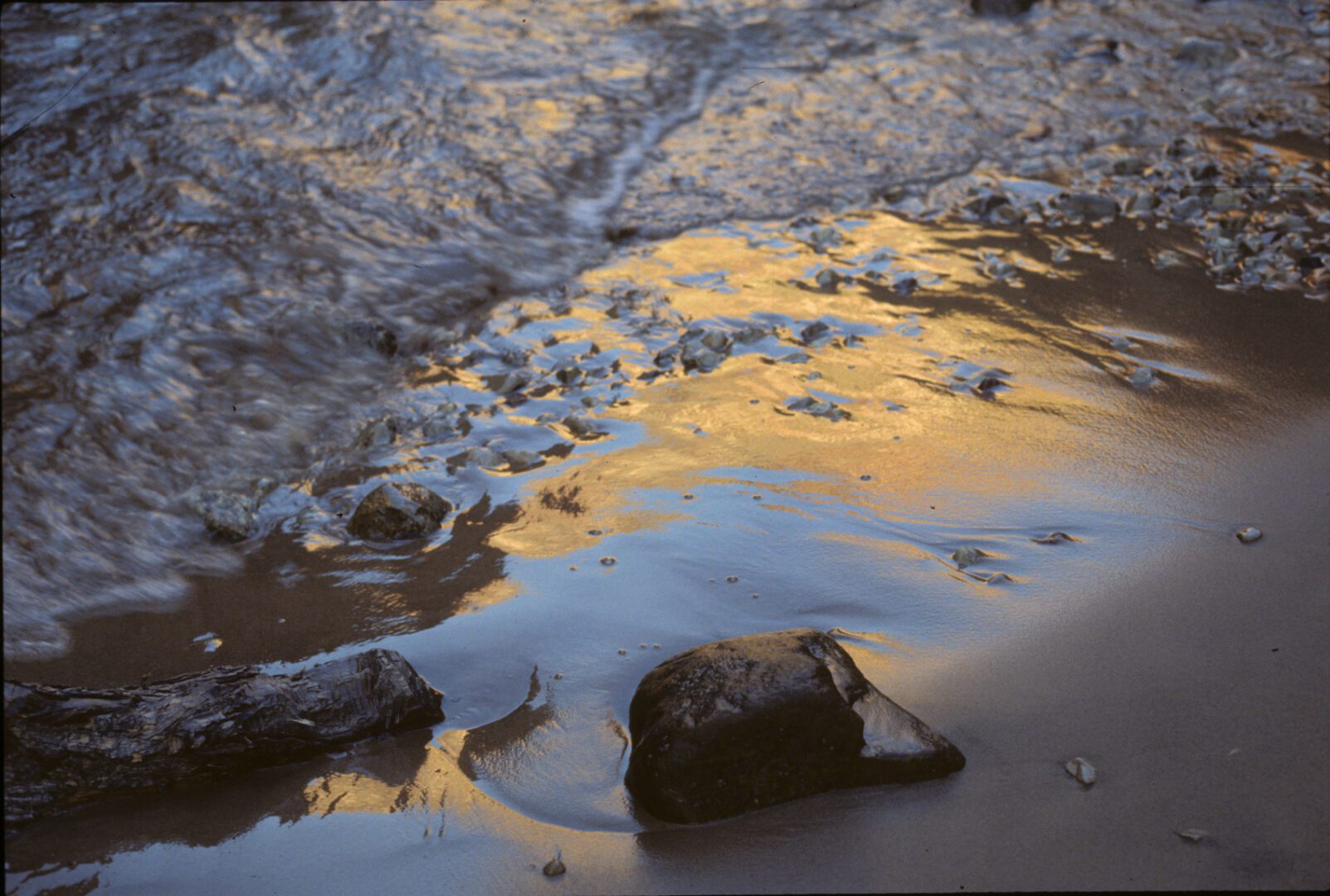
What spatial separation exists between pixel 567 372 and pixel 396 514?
98 centimetres

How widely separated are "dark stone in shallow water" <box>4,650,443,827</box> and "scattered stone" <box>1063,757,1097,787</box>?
1.22 m

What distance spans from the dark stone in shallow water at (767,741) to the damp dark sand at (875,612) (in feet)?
0.15

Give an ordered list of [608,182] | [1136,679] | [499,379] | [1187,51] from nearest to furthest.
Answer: [1136,679], [499,379], [608,182], [1187,51]

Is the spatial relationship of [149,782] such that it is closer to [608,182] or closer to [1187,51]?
[608,182]

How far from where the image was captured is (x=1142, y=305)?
3746 millimetres

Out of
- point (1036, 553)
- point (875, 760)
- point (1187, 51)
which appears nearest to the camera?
point (875, 760)

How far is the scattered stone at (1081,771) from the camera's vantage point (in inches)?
74.8

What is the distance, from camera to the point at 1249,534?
2.49m

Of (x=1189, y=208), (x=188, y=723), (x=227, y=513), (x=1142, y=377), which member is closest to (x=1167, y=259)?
(x=1189, y=208)

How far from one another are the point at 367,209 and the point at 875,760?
153 inches

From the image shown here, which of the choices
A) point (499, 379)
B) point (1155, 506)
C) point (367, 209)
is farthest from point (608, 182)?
point (1155, 506)

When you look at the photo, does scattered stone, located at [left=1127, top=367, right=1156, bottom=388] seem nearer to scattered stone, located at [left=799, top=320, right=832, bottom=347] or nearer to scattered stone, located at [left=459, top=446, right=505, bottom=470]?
scattered stone, located at [left=799, top=320, right=832, bottom=347]

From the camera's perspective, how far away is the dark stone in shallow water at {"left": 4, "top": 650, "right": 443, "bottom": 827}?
6.46 feet

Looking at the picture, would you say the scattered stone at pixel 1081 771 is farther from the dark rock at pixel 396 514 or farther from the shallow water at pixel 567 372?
the dark rock at pixel 396 514
